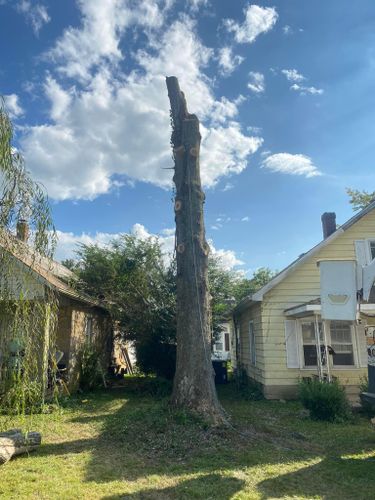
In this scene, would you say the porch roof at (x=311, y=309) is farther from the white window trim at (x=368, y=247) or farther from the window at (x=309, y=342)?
the white window trim at (x=368, y=247)

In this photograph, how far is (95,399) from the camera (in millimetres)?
11602

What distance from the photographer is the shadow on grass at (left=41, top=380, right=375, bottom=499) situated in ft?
15.6

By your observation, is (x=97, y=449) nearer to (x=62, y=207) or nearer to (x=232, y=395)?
(x=62, y=207)

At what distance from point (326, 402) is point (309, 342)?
355cm

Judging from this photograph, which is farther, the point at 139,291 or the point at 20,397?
the point at 139,291

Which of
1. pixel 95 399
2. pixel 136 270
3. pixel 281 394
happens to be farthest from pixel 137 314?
pixel 281 394

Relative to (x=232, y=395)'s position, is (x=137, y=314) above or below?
above

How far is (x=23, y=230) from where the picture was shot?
3.83 meters

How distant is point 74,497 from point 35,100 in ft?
26.6

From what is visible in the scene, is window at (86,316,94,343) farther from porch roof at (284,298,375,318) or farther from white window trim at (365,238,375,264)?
white window trim at (365,238,375,264)

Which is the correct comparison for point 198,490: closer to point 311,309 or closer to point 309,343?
point 311,309

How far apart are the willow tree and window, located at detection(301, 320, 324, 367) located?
9.47 meters

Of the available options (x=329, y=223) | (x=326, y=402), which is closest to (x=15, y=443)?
(x=326, y=402)

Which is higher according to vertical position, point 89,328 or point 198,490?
point 89,328
